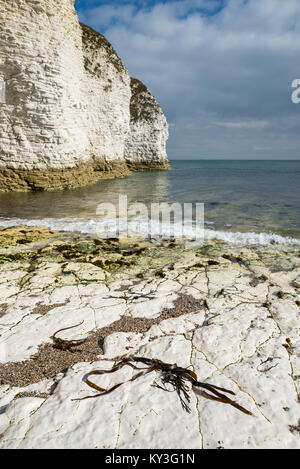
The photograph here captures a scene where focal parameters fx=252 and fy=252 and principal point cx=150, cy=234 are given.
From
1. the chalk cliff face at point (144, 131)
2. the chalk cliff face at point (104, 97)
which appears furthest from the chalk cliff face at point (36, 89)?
the chalk cliff face at point (144, 131)

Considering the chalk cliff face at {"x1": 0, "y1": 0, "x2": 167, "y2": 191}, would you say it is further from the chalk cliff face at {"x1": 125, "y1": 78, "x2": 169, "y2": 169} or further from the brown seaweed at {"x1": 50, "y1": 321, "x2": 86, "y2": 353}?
the chalk cliff face at {"x1": 125, "y1": 78, "x2": 169, "y2": 169}

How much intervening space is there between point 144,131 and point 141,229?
34190mm

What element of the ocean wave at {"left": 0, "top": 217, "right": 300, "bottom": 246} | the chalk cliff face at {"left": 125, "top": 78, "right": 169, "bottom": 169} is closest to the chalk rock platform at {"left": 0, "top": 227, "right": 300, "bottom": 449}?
the ocean wave at {"left": 0, "top": 217, "right": 300, "bottom": 246}

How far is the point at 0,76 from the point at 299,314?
58.0 ft

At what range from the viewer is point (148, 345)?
9.39 ft

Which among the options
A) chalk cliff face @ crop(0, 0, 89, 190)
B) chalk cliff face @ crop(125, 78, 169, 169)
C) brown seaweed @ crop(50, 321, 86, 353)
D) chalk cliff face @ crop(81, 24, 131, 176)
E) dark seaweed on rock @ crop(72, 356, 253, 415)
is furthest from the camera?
chalk cliff face @ crop(125, 78, 169, 169)

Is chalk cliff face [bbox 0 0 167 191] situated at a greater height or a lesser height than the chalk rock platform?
greater

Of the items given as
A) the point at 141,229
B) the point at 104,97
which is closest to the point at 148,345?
the point at 141,229

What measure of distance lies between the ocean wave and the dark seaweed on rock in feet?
15.9

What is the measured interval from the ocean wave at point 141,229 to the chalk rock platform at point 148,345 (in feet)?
4.85

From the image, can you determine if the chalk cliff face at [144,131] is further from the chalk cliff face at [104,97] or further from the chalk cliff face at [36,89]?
the chalk cliff face at [36,89]

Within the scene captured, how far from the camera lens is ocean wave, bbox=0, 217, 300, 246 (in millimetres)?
7016

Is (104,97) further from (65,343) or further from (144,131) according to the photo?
(65,343)

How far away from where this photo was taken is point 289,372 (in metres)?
2.41
